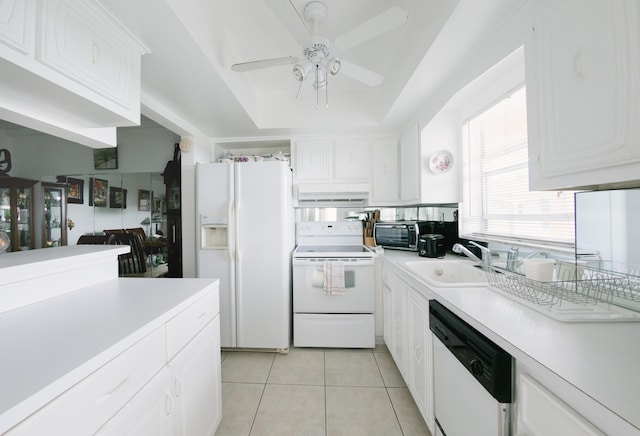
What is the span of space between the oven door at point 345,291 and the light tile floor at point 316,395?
1.37 feet

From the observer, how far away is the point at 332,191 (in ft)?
8.50

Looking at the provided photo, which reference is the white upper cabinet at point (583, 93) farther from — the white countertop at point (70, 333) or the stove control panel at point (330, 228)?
the stove control panel at point (330, 228)

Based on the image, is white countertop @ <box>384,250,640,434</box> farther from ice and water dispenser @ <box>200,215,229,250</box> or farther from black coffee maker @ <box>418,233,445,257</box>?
ice and water dispenser @ <box>200,215,229,250</box>

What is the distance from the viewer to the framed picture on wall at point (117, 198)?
279cm

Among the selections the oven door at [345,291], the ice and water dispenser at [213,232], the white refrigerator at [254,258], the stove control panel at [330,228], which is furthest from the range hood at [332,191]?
the ice and water dispenser at [213,232]

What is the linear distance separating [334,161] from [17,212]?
2677mm

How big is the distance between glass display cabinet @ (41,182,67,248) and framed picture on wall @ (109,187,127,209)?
0.51 m

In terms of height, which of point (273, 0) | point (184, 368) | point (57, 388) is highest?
point (273, 0)

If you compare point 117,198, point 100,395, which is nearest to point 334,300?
point 100,395

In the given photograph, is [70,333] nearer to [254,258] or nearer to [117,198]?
[254,258]

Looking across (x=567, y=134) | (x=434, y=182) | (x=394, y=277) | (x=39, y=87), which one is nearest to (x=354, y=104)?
(x=434, y=182)

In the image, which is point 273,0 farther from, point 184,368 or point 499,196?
point 499,196

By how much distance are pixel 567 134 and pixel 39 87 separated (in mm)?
1986

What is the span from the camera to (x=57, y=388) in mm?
535
